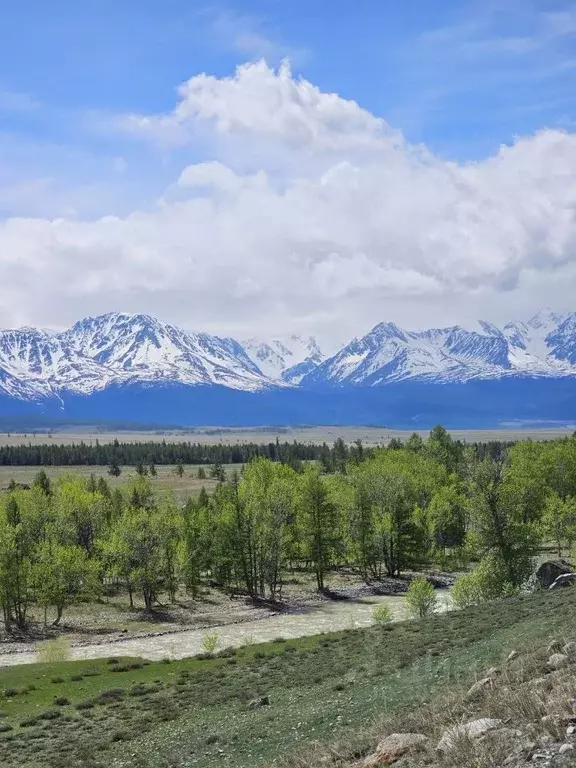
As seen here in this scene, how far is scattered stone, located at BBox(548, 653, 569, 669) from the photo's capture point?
17953 millimetres

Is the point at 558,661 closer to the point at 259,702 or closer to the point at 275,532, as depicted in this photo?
the point at 259,702

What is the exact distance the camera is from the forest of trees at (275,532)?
60375 mm

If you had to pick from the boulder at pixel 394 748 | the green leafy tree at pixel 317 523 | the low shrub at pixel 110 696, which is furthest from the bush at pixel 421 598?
the boulder at pixel 394 748

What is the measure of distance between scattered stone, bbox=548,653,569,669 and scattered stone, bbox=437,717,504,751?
4840mm

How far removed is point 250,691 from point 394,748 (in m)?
22.2

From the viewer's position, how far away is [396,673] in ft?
103

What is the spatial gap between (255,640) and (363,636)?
636 inches

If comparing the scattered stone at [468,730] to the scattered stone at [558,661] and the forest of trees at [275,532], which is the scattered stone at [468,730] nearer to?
the scattered stone at [558,661]

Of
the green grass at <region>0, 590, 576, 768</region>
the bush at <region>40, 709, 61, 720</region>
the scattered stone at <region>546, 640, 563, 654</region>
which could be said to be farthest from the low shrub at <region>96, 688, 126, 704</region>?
the scattered stone at <region>546, 640, 563, 654</region>

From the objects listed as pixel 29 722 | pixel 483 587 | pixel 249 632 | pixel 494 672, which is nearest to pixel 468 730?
pixel 494 672

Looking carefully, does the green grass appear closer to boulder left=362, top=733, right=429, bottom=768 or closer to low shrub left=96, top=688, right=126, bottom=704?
low shrub left=96, top=688, right=126, bottom=704

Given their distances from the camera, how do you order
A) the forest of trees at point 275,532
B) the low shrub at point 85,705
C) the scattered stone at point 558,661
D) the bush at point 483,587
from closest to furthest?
the scattered stone at point 558,661
the low shrub at point 85,705
the bush at point 483,587
the forest of trees at point 275,532

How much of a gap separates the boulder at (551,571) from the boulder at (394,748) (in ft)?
164

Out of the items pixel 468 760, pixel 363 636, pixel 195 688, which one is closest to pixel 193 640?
pixel 363 636
